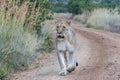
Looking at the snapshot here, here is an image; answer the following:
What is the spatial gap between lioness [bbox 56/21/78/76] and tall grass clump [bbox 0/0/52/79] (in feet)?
4.81

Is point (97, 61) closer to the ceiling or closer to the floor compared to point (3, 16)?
closer to the floor

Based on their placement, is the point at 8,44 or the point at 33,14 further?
the point at 33,14

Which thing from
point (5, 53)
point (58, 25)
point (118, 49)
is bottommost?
point (118, 49)

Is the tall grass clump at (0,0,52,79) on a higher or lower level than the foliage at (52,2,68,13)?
higher

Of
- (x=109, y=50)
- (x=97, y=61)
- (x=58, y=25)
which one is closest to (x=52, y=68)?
(x=97, y=61)

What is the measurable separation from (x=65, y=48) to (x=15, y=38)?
2676 mm

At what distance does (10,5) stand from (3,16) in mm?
923

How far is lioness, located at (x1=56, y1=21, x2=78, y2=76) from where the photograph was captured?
10.8 metres

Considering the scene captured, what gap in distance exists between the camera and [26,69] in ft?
42.1

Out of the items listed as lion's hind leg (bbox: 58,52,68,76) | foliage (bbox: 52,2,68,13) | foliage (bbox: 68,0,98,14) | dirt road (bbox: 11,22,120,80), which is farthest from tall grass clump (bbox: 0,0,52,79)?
foliage (bbox: 52,2,68,13)

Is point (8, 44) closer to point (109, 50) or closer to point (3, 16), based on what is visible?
point (3, 16)

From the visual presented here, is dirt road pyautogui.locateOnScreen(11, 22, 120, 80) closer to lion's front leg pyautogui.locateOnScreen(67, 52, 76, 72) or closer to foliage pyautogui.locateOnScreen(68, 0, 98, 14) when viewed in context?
lion's front leg pyautogui.locateOnScreen(67, 52, 76, 72)

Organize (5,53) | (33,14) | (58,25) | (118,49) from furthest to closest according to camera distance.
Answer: (118,49) → (33,14) → (5,53) → (58,25)

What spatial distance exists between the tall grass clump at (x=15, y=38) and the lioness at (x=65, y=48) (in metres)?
1.47
